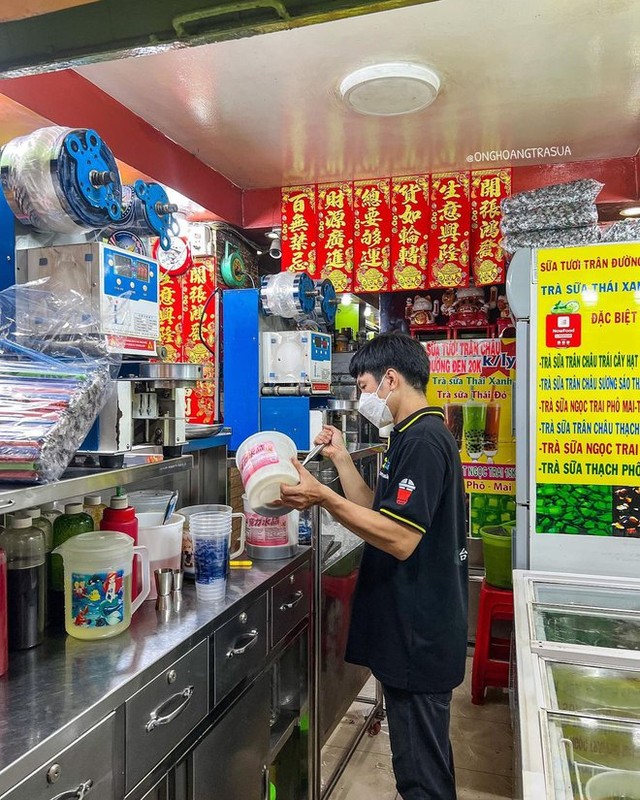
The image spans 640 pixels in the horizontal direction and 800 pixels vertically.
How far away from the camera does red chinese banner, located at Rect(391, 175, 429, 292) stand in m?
4.46

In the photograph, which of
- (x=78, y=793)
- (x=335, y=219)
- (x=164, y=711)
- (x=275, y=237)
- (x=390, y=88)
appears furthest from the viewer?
(x=275, y=237)

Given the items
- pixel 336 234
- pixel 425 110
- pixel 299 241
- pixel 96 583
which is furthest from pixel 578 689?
pixel 299 241

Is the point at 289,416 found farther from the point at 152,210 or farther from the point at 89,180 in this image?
the point at 89,180

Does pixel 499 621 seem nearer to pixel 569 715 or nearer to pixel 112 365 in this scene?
pixel 569 715

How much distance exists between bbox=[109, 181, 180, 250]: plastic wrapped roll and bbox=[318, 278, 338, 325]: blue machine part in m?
1.96

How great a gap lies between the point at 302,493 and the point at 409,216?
3.26 meters

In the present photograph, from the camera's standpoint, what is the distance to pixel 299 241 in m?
4.76

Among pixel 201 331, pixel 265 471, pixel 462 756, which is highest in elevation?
pixel 201 331

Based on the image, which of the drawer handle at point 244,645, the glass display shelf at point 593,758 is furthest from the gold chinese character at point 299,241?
the glass display shelf at point 593,758

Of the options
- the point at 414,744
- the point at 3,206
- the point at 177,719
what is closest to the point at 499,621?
the point at 414,744

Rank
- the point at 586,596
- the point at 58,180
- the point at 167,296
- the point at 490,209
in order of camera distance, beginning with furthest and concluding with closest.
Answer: the point at 167,296 → the point at 490,209 → the point at 586,596 → the point at 58,180

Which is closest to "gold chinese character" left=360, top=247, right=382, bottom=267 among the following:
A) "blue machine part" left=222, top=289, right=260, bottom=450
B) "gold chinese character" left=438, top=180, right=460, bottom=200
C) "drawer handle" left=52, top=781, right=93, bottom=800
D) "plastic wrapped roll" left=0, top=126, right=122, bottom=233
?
"gold chinese character" left=438, top=180, right=460, bottom=200

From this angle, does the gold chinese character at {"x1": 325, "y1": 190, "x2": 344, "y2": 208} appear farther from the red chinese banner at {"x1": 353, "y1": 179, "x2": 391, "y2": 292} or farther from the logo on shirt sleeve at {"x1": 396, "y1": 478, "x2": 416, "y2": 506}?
the logo on shirt sleeve at {"x1": 396, "y1": 478, "x2": 416, "y2": 506}

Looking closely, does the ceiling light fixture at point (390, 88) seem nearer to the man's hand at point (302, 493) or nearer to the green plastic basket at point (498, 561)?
the man's hand at point (302, 493)
